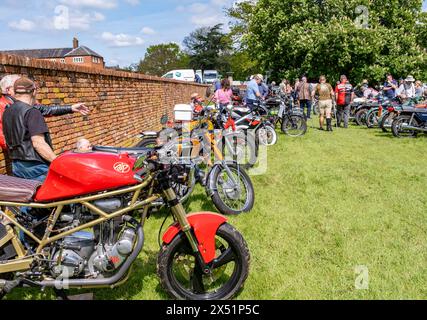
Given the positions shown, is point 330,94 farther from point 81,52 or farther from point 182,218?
point 81,52

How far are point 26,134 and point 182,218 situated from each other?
155cm

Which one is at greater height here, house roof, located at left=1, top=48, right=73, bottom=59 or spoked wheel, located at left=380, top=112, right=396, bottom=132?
house roof, located at left=1, top=48, right=73, bottom=59

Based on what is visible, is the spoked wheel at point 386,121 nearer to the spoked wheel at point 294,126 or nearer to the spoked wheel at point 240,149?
the spoked wheel at point 294,126

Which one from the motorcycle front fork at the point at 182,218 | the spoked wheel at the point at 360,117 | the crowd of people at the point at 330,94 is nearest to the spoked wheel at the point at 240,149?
the motorcycle front fork at the point at 182,218

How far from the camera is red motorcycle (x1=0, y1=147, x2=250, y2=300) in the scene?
2.56 m

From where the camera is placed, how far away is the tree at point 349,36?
21.8 metres

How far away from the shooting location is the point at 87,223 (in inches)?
103

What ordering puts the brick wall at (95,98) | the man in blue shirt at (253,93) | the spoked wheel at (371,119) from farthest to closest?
the spoked wheel at (371,119)
the man in blue shirt at (253,93)
the brick wall at (95,98)

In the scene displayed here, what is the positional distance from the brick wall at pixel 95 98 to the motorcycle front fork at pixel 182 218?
7.37 ft

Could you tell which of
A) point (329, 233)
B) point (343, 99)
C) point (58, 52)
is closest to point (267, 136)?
point (343, 99)

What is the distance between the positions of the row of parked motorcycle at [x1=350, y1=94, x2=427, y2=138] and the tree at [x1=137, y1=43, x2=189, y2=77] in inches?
2481

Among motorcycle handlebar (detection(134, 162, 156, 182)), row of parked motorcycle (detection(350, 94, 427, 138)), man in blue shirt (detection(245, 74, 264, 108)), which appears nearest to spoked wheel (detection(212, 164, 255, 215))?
motorcycle handlebar (detection(134, 162, 156, 182))

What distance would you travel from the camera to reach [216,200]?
178 inches

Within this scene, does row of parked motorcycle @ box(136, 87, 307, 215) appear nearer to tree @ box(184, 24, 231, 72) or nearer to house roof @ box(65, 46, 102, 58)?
tree @ box(184, 24, 231, 72)
